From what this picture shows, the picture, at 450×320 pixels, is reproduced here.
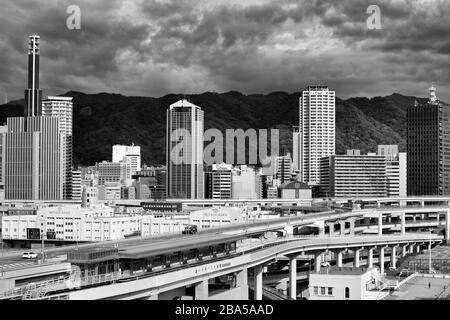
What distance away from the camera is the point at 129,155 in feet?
433

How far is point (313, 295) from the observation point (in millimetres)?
17594

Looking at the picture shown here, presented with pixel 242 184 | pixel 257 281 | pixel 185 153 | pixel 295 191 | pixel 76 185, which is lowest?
pixel 257 281

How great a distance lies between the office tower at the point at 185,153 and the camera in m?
103

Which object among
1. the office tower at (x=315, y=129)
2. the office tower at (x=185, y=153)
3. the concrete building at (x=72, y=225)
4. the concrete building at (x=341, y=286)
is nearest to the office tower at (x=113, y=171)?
the office tower at (x=185, y=153)

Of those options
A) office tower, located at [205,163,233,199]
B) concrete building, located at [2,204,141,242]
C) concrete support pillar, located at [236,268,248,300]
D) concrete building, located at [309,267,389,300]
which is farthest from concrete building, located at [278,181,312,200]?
concrete building, located at [309,267,389,300]

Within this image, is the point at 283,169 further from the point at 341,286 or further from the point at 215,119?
the point at 341,286

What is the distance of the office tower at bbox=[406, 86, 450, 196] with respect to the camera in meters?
101

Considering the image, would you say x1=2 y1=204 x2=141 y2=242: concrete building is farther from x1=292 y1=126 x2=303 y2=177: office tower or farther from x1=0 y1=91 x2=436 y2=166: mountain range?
x1=0 y1=91 x2=436 y2=166: mountain range

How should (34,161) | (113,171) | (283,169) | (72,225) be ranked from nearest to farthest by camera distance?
(72,225) → (34,161) → (283,169) → (113,171)
